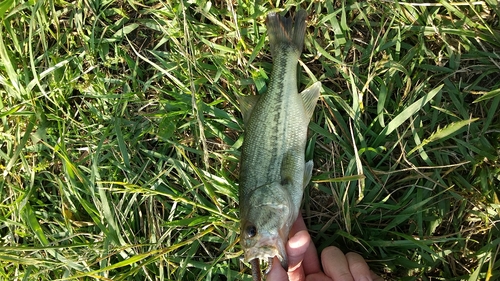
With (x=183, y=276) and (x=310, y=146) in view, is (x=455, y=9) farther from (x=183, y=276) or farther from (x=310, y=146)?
(x=183, y=276)

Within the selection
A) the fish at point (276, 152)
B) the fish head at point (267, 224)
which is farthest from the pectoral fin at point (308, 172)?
the fish head at point (267, 224)

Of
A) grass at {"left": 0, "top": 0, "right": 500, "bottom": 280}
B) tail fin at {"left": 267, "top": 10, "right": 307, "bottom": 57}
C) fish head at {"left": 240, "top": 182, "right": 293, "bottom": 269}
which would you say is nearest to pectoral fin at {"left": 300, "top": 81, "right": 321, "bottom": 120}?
grass at {"left": 0, "top": 0, "right": 500, "bottom": 280}

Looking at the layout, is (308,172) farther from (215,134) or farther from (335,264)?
(215,134)

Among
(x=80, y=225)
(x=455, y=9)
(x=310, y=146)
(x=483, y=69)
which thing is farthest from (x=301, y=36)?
(x=80, y=225)

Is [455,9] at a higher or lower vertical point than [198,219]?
higher

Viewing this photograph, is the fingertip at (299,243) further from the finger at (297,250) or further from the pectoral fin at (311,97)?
the pectoral fin at (311,97)

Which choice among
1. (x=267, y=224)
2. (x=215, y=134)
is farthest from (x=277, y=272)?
(x=215, y=134)
